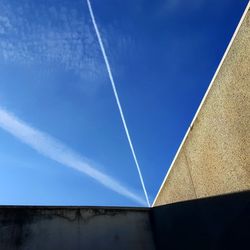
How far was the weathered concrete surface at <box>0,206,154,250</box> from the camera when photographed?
20.3ft

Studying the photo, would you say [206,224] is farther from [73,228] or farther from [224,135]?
[73,228]

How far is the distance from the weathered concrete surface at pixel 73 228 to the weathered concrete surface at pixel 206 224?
0.46m

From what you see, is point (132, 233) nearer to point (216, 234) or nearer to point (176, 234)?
point (176, 234)

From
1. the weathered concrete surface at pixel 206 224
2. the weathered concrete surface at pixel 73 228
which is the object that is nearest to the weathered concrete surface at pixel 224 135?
the weathered concrete surface at pixel 206 224

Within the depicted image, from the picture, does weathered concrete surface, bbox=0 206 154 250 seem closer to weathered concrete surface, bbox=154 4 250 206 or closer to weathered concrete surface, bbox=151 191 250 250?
weathered concrete surface, bbox=151 191 250 250

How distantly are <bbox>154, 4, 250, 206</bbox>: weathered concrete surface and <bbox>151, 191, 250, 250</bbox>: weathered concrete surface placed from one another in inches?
5.7

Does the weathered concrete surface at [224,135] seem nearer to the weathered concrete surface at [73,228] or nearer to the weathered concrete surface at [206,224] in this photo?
the weathered concrete surface at [206,224]

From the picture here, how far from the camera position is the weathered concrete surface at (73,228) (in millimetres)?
6199

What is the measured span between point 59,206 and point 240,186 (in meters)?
3.79

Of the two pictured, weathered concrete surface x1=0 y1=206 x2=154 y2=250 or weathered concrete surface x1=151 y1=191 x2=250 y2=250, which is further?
weathered concrete surface x1=0 y1=206 x2=154 y2=250

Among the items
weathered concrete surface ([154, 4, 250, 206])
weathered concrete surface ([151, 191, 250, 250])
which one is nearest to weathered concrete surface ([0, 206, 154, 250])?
weathered concrete surface ([151, 191, 250, 250])

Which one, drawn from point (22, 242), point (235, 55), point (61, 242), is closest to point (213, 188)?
point (235, 55)

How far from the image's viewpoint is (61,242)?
6285mm

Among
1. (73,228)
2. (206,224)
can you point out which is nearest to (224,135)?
(206,224)
